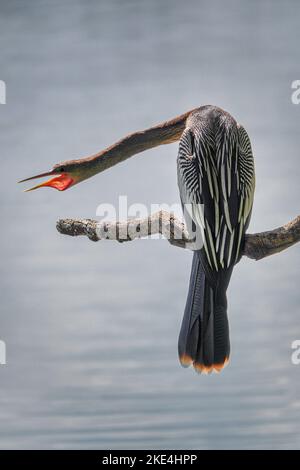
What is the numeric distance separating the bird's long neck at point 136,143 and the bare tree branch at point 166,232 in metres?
0.43

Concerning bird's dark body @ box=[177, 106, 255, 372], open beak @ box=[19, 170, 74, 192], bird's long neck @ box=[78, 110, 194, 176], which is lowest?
bird's dark body @ box=[177, 106, 255, 372]

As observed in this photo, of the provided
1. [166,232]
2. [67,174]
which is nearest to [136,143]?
[67,174]

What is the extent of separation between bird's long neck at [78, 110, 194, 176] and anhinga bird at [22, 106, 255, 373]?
26 cm

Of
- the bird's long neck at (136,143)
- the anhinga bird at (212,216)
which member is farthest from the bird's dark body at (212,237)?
the bird's long neck at (136,143)

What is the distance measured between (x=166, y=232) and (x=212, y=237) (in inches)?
8.5

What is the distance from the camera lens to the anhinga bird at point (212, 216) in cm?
327

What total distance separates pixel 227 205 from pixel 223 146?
28 centimetres

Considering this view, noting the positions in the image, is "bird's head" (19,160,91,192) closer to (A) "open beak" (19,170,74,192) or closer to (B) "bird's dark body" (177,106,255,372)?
(A) "open beak" (19,170,74,192)

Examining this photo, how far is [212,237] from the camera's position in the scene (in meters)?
3.26

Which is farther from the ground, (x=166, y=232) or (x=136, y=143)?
(x=136, y=143)

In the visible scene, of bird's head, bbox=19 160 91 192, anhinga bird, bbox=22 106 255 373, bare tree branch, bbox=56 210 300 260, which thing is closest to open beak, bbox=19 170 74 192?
bird's head, bbox=19 160 91 192

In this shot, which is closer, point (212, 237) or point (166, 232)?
point (212, 237)

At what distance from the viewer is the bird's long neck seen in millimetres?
3826

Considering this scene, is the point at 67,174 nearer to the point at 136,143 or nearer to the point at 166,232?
the point at 136,143
